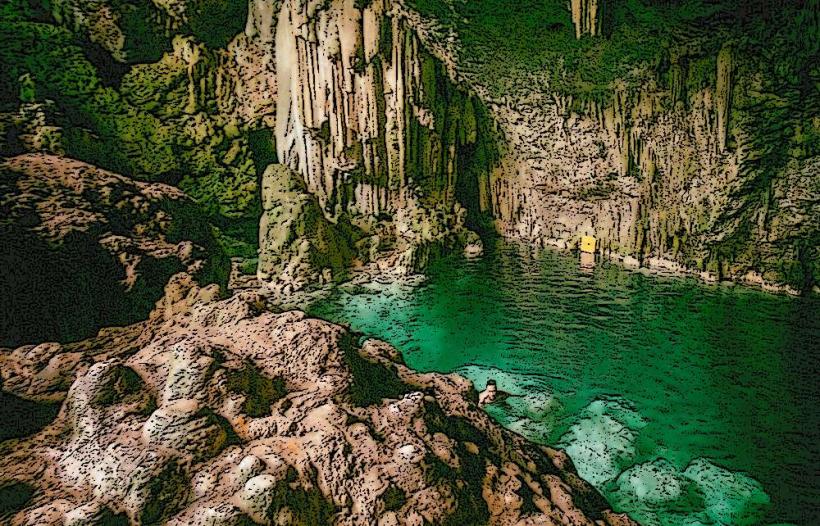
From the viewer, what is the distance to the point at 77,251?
421 centimetres

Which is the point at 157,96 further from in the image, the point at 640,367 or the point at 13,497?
the point at 13,497

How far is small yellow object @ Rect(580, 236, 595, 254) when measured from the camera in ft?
58.8

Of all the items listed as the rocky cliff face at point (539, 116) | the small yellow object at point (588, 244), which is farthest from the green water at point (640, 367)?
the rocky cliff face at point (539, 116)

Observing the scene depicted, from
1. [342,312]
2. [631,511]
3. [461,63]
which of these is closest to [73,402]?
[631,511]

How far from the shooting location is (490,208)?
20.2 metres

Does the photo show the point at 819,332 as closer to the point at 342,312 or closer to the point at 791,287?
the point at 791,287

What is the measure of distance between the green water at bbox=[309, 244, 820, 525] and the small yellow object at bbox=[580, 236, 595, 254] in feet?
3.61

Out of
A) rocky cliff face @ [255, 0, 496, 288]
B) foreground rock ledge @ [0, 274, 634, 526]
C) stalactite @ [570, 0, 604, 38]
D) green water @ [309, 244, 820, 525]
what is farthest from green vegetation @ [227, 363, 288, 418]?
stalactite @ [570, 0, 604, 38]

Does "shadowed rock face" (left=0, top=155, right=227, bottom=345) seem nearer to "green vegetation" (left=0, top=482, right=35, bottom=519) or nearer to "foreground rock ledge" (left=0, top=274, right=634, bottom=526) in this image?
"foreground rock ledge" (left=0, top=274, right=634, bottom=526)

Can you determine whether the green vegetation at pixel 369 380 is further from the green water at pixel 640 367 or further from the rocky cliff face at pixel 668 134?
the rocky cliff face at pixel 668 134

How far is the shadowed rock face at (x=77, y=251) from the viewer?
3.98 metres

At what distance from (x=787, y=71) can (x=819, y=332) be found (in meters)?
6.01

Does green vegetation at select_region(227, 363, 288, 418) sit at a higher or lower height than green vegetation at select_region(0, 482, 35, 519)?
higher

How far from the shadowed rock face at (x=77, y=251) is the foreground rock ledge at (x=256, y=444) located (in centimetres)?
35
